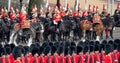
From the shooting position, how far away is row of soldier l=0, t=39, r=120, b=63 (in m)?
17.4

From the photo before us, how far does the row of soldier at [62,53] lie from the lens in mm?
17422

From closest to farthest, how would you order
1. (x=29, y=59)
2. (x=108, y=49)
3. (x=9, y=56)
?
1. (x=29, y=59)
2. (x=9, y=56)
3. (x=108, y=49)

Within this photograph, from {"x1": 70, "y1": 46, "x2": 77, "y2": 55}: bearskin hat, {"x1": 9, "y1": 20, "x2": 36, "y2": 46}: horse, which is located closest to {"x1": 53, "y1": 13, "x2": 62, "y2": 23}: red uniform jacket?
{"x1": 9, "y1": 20, "x2": 36, "y2": 46}: horse

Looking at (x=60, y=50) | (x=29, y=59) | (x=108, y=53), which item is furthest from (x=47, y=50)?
(x=108, y=53)

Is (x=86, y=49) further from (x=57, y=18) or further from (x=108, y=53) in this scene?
(x=57, y=18)

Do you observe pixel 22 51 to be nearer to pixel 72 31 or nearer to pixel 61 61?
pixel 61 61

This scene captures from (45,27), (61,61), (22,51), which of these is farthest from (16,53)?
(45,27)

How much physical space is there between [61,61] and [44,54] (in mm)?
758

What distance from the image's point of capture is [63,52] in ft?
59.7

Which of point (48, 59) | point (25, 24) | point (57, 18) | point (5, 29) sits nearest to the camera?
point (48, 59)

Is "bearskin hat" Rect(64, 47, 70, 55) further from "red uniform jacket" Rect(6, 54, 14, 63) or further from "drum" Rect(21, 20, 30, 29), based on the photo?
"drum" Rect(21, 20, 30, 29)

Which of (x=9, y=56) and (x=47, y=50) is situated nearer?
(x=9, y=56)

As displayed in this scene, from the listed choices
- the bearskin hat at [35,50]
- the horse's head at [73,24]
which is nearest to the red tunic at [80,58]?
the bearskin hat at [35,50]

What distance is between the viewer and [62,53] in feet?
59.1
